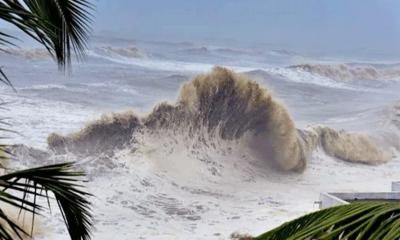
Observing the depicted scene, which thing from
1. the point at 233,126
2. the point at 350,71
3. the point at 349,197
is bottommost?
the point at 233,126

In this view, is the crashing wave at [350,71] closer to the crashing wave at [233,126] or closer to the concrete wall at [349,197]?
the crashing wave at [233,126]

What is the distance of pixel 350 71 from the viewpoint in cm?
3400

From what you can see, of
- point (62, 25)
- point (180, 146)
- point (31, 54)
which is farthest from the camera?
point (31, 54)

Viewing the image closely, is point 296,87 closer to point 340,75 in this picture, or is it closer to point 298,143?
point 340,75

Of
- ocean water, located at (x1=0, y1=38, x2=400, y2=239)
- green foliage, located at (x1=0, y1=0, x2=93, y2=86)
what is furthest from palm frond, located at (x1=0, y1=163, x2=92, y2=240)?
ocean water, located at (x1=0, y1=38, x2=400, y2=239)

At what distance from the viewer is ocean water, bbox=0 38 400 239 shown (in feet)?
49.1

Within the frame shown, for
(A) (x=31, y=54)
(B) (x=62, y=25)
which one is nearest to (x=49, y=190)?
(B) (x=62, y=25)

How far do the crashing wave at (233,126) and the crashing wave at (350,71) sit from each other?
10.1 meters

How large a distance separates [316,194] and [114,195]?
Answer: 202 inches

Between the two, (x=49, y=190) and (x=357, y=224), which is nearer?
(x=357, y=224)

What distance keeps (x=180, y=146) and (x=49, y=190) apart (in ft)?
60.8

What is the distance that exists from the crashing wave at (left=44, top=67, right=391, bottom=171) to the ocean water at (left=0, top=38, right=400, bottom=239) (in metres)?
0.07

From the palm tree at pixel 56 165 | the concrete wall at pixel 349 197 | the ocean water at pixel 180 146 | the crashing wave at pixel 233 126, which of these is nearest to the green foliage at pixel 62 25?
the palm tree at pixel 56 165

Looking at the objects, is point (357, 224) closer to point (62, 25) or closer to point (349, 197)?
point (62, 25)
